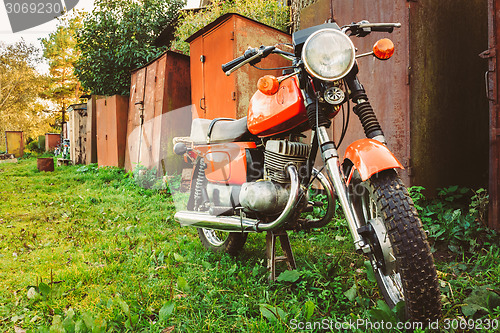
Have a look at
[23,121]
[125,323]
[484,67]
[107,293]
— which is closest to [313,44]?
[125,323]

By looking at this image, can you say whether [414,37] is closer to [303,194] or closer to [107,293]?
[303,194]

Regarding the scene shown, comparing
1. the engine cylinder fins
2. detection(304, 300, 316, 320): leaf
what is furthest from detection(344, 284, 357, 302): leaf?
the engine cylinder fins

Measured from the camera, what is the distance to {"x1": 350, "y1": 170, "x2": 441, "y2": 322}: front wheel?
49.1 inches

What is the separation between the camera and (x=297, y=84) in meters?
1.77

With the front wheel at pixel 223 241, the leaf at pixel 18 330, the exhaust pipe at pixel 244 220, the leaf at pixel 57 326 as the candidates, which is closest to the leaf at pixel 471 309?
the exhaust pipe at pixel 244 220

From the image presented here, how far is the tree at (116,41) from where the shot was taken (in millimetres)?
8562

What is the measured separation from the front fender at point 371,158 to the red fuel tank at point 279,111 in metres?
0.41

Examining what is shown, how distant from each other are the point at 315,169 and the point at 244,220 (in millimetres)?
497

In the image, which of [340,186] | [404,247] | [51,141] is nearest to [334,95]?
[340,186]

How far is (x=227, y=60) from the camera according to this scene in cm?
496

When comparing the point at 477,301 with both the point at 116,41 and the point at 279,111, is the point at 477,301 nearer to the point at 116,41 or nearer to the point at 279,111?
the point at 279,111

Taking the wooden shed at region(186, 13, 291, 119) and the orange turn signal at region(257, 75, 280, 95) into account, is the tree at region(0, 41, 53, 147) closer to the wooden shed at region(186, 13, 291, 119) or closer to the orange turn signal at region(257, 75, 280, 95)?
the wooden shed at region(186, 13, 291, 119)

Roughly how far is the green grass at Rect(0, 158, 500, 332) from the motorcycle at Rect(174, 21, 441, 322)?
8.5 inches

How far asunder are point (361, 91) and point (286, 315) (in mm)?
1091
